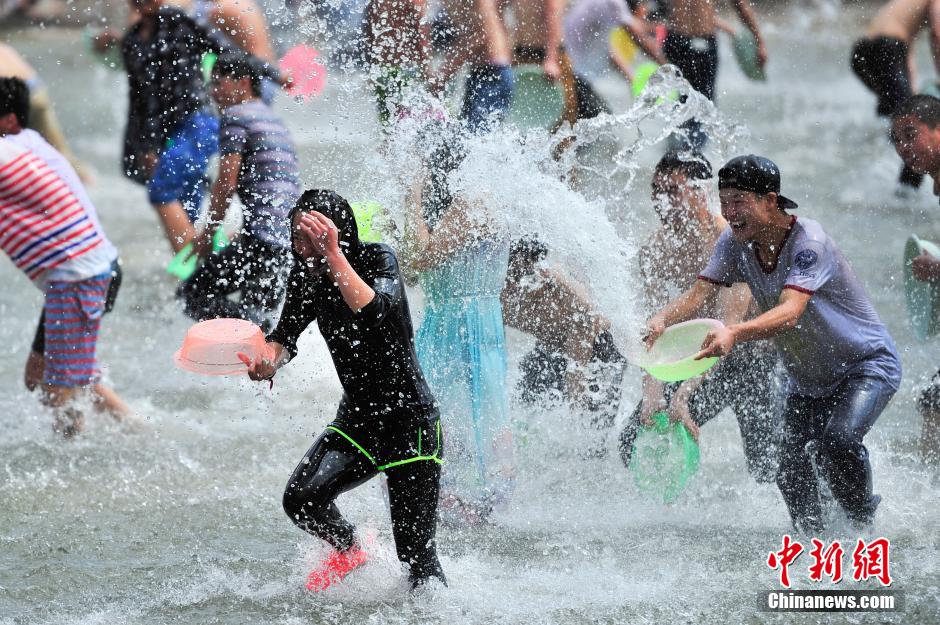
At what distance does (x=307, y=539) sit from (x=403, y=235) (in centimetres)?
118

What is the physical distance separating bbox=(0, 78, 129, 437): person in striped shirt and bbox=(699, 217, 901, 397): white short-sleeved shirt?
2.68m

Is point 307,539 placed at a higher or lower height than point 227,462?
lower

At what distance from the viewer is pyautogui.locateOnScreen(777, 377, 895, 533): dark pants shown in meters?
4.28

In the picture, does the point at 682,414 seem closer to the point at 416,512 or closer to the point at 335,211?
the point at 416,512

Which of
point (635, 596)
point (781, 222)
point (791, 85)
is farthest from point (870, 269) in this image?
point (791, 85)

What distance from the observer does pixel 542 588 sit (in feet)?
13.7

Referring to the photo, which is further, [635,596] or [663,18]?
[663,18]

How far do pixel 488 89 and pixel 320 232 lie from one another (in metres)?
3.37

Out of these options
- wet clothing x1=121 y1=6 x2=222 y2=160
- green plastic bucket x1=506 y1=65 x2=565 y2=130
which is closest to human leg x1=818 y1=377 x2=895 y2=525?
green plastic bucket x1=506 y1=65 x2=565 y2=130

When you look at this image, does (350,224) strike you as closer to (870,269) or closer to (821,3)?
(870,269)

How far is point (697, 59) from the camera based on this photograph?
25.2 ft

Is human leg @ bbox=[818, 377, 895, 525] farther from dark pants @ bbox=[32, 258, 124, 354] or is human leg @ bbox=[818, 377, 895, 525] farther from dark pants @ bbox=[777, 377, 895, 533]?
dark pants @ bbox=[32, 258, 124, 354]

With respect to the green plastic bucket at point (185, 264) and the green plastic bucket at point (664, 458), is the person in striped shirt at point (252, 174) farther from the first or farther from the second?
the green plastic bucket at point (664, 458)

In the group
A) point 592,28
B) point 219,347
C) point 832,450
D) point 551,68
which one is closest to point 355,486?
point 219,347
